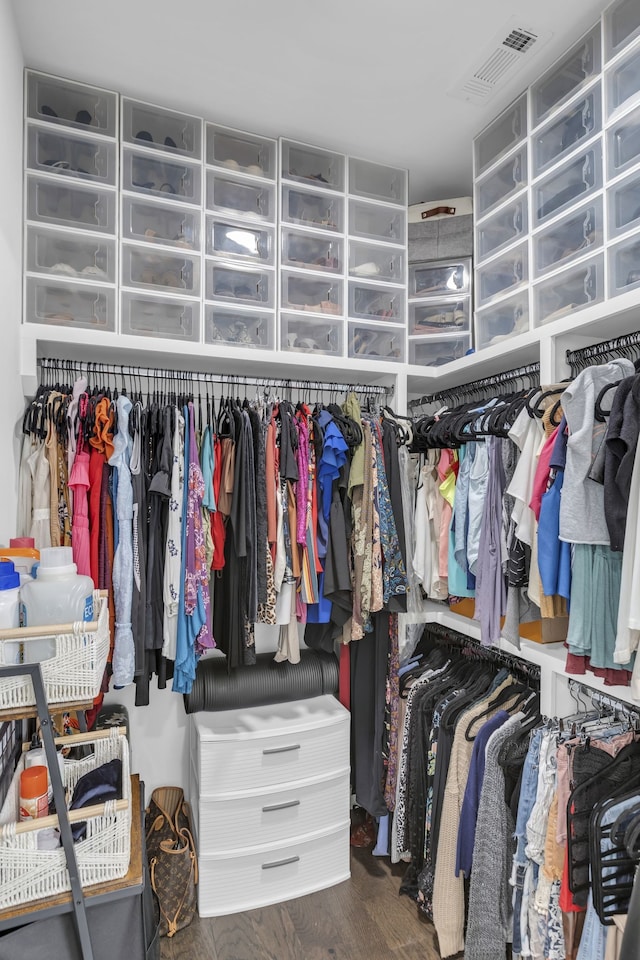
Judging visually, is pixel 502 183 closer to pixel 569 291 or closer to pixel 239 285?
pixel 569 291

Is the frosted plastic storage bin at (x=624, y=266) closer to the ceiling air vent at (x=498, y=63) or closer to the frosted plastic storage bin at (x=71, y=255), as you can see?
the ceiling air vent at (x=498, y=63)

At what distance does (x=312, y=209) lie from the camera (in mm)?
2209

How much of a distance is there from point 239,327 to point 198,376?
0.83ft

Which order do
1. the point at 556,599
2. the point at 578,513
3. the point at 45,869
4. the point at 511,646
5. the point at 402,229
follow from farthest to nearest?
the point at 402,229 → the point at 511,646 → the point at 556,599 → the point at 578,513 → the point at 45,869

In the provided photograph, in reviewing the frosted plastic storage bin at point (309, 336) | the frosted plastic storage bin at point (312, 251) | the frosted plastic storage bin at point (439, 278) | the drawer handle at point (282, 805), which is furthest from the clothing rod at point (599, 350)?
the drawer handle at point (282, 805)

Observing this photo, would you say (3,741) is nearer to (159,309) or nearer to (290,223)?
(159,309)

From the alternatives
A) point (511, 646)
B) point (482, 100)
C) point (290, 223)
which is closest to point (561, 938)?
point (511, 646)

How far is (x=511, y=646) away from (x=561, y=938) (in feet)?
2.39

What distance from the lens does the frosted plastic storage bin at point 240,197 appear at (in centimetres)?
205

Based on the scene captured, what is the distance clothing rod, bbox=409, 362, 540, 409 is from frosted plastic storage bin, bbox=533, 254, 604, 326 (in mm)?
168

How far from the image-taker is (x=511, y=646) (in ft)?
5.69

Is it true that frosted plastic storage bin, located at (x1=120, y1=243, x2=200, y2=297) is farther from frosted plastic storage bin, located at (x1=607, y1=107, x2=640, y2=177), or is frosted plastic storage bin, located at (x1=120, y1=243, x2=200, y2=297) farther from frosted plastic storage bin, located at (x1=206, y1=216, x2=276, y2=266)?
frosted plastic storage bin, located at (x1=607, y1=107, x2=640, y2=177)

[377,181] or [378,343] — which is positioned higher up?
[377,181]

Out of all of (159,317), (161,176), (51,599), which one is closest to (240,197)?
(161,176)
